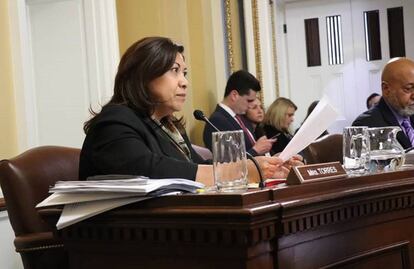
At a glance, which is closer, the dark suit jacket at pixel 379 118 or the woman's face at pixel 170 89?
the woman's face at pixel 170 89

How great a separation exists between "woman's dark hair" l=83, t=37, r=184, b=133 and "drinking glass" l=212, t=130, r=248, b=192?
593 millimetres

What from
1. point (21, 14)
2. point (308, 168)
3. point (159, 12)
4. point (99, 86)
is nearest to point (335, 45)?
point (159, 12)

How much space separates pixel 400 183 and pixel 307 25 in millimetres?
5133

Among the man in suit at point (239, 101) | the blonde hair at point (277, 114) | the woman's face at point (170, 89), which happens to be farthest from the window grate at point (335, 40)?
the woman's face at point (170, 89)

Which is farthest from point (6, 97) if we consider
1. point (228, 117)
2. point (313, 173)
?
point (228, 117)

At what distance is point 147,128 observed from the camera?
66.2 inches

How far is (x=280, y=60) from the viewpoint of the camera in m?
6.34

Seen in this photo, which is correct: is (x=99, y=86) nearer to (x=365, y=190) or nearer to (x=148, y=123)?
(x=148, y=123)

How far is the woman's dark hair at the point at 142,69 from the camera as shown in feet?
5.92

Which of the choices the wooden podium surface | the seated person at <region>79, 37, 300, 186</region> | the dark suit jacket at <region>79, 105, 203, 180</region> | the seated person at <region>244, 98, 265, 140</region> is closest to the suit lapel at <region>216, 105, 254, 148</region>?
the seated person at <region>244, 98, 265, 140</region>

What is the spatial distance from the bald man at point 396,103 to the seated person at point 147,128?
1055mm

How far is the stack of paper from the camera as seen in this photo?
1.12 m

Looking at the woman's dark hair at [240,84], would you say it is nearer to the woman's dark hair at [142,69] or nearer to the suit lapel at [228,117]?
the suit lapel at [228,117]

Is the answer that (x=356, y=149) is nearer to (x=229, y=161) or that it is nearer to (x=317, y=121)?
(x=317, y=121)
